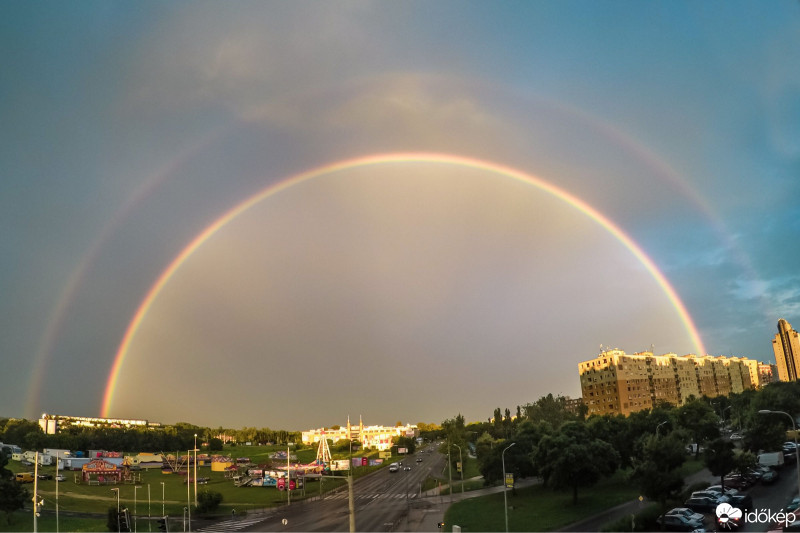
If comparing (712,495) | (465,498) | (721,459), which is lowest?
(465,498)

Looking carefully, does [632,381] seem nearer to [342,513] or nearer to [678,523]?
[342,513]

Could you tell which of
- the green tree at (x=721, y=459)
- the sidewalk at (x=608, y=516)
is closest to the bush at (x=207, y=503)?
the sidewalk at (x=608, y=516)

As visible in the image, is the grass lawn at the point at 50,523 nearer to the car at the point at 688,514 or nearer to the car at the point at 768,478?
the car at the point at 688,514

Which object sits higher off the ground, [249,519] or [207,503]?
[207,503]

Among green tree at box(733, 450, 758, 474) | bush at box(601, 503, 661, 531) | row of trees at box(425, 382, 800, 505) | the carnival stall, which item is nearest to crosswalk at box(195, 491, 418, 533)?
row of trees at box(425, 382, 800, 505)

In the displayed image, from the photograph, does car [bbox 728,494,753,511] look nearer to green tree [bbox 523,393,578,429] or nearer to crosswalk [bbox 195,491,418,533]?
crosswalk [bbox 195,491,418,533]

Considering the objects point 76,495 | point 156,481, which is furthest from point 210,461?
point 76,495

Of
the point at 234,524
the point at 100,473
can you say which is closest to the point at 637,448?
the point at 234,524
